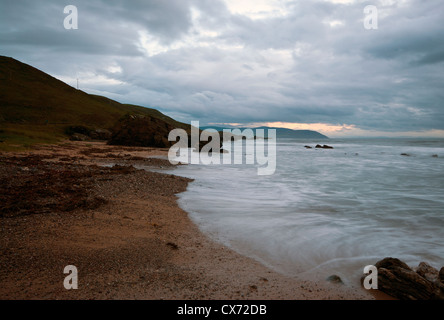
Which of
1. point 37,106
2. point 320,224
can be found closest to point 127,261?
point 320,224

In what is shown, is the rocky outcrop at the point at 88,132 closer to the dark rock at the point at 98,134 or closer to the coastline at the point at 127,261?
the dark rock at the point at 98,134

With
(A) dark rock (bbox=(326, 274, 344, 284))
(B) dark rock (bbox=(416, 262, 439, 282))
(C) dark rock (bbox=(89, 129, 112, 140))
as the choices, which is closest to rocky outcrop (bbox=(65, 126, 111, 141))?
(C) dark rock (bbox=(89, 129, 112, 140))

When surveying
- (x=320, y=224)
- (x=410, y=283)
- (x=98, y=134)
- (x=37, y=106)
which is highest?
(x=37, y=106)

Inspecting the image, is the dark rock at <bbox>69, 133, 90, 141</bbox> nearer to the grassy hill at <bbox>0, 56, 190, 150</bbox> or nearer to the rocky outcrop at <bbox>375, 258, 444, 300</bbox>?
the grassy hill at <bbox>0, 56, 190, 150</bbox>

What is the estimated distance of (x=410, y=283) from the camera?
3.37 m

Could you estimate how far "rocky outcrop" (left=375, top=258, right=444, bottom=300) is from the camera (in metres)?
3.28

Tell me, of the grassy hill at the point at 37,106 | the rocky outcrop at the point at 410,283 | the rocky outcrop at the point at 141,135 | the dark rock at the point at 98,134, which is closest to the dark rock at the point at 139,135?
the rocky outcrop at the point at 141,135

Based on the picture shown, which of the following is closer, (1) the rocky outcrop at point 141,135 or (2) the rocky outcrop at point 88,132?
(1) the rocky outcrop at point 141,135

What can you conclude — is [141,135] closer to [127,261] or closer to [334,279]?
[127,261]

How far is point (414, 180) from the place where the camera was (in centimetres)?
1505

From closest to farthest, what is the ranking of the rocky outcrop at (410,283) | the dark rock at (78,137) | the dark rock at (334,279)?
the rocky outcrop at (410,283), the dark rock at (334,279), the dark rock at (78,137)

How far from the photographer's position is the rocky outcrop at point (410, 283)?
10.8 feet

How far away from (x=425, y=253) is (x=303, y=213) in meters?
3.06
